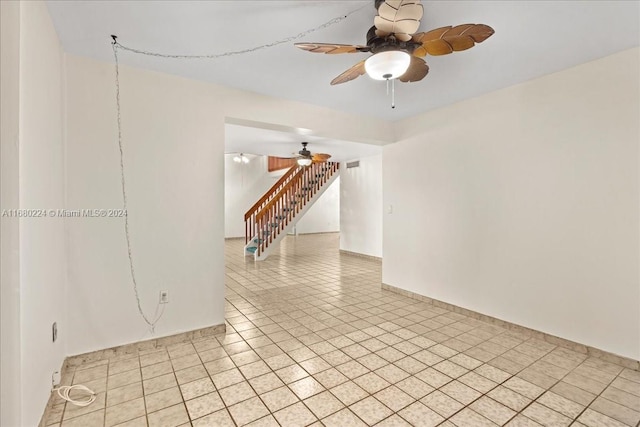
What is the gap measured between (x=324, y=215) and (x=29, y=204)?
450 inches

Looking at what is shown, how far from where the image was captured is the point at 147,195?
2.79 meters

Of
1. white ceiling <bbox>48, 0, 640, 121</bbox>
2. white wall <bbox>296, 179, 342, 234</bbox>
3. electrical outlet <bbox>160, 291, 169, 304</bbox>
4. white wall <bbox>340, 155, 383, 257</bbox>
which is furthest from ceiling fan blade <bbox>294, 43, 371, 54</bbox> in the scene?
white wall <bbox>296, 179, 342, 234</bbox>

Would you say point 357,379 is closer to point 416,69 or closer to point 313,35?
point 416,69

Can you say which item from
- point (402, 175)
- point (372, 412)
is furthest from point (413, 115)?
point (372, 412)

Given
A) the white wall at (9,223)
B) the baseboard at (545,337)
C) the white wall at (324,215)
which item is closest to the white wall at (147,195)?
the white wall at (9,223)

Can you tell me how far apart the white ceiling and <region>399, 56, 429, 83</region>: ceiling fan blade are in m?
0.28

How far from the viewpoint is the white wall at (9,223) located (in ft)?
4.28

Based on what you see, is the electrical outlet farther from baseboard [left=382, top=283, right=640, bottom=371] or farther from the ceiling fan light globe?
baseboard [left=382, top=283, right=640, bottom=371]

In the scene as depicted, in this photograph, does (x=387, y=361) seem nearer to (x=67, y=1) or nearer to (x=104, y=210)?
(x=104, y=210)

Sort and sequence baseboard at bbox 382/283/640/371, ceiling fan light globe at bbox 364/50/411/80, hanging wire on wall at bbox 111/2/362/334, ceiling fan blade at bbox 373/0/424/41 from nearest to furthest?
1. ceiling fan blade at bbox 373/0/424/41
2. ceiling fan light globe at bbox 364/50/411/80
3. hanging wire on wall at bbox 111/2/362/334
4. baseboard at bbox 382/283/640/371

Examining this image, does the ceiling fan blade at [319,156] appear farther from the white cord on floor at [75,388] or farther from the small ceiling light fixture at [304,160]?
the white cord on floor at [75,388]

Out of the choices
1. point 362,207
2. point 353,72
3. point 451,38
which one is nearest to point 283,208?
point 362,207

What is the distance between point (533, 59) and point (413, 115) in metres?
1.72

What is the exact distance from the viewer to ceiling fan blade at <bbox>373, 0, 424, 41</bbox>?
156cm
